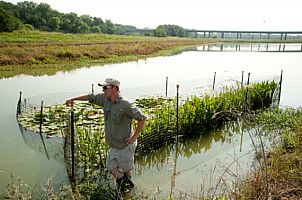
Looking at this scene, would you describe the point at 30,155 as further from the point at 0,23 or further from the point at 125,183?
the point at 0,23

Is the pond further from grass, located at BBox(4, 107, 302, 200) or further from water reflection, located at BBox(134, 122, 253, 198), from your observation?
grass, located at BBox(4, 107, 302, 200)

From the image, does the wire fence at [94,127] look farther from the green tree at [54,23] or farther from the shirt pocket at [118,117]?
the green tree at [54,23]

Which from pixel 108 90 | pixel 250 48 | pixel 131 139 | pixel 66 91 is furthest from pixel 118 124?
pixel 250 48

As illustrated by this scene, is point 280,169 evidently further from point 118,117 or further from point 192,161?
point 118,117

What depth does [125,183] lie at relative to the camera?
4.73m

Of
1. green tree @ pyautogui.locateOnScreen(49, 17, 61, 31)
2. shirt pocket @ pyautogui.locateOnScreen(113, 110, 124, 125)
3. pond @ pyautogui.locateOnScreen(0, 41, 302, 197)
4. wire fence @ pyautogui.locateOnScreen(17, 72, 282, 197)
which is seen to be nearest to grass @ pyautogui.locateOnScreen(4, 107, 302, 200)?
pond @ pyautogui.locateOnScreen(0, 41, 302, 197)

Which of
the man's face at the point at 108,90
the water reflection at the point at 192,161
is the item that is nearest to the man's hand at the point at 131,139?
the man's face at the point at 108,90

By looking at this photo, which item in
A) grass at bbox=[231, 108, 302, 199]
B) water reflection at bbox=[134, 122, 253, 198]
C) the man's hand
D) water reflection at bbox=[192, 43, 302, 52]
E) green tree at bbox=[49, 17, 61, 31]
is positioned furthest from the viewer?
green tree at bbox=[49, 17, 61, 31]

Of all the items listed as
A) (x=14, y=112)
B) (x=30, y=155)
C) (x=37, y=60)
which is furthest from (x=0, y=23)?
(x=30, y=155)

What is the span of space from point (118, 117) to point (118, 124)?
0.35ft

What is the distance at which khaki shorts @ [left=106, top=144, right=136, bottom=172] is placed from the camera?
4.30 meters

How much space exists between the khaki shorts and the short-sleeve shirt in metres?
0.08

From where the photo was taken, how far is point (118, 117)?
410 cm

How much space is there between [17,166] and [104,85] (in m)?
3.14
